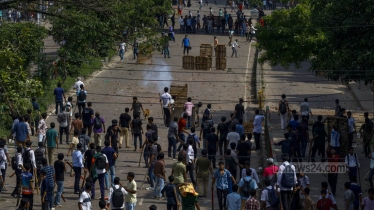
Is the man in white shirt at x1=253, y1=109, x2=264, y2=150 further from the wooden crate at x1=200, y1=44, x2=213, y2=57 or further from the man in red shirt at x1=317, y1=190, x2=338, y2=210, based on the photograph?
the wooden crate at x1=200, y1=44, x2=213, y2=57

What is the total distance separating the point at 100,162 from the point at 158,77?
20.0 meters

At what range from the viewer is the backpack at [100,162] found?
73.5 ft

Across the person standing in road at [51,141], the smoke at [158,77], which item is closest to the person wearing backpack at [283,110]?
the smoke at [158,77]

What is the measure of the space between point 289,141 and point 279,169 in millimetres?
3385

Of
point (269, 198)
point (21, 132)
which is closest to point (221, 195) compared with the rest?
point (269, 198)

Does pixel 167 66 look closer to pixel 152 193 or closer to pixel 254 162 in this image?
pixel 254 162

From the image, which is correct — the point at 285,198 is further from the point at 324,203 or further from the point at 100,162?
the point at 100,162

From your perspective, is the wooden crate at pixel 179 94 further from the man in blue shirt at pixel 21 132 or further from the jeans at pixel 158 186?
the jeans at pixel 158 186

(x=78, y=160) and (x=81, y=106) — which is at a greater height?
(x=81, y=106)

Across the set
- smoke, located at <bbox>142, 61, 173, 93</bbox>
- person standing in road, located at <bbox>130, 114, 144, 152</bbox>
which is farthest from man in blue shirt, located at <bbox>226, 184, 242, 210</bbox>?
smoke, located at <bbox>142, 61, 173, 93</bbox>

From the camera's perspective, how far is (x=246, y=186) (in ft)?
69.0

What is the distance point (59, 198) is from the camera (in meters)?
22.5

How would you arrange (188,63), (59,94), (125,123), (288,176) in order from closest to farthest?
(288,176)
(125,123)
(59,94)
(188,63)

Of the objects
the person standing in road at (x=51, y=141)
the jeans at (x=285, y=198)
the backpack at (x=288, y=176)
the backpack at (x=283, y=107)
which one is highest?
the backpack at (x=283, y=107)
